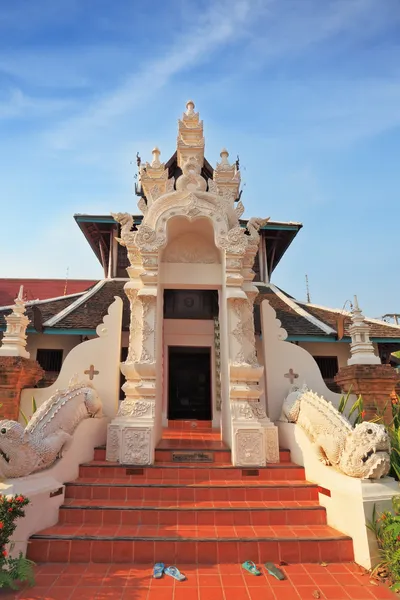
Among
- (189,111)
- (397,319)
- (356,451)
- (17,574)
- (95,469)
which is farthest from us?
(397,319)

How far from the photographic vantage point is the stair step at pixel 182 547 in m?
3.50

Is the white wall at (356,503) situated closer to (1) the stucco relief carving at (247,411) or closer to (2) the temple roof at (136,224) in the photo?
(1) the stucco relief carving at (247,411)

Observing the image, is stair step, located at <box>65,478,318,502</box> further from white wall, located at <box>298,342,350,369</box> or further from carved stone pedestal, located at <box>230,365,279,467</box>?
white wall, located at <box>298,342,350,369</box>

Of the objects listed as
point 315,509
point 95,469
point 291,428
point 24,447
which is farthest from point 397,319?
point 24,447

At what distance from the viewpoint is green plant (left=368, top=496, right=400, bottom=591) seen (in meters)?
3.01

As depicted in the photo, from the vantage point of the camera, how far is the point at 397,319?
571 inches

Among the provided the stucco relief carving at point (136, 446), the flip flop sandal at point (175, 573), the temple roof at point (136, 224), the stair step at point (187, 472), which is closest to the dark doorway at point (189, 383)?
the stucco relief carving at point (136, 446)

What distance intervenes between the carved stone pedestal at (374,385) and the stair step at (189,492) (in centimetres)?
243

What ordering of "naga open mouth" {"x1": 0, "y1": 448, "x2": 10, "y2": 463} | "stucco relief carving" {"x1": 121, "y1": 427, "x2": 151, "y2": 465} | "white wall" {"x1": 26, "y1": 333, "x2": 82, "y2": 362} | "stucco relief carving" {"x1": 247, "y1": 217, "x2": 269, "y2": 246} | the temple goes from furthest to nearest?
"white wall" {"x1": 26, "y1": 333, "x2": 82, "y2": 362}, "stucco relief carving" {"x1": 247, "y1": 217, "x2": 269, "y2": 246}, "stucco relief carving" {"x1": 121, "y1": 427, "x2": 151, "y2": 465}, "naga open mouth" {"x1": 0, "y1": 448, "x2": 10, "y2": 463}, the temple

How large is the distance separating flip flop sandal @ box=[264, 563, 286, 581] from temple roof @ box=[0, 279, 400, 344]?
19.5ft

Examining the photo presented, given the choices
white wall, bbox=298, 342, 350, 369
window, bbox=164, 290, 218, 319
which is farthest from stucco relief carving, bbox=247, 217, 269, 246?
white wall, bbox=298, 342, 350, 369

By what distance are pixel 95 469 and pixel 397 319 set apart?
43.9 ft

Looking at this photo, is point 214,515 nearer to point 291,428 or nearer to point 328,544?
point 328,544

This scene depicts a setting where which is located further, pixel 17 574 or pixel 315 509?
pixel 315 509
